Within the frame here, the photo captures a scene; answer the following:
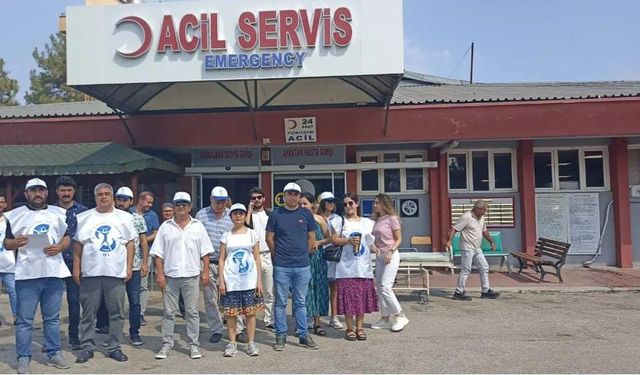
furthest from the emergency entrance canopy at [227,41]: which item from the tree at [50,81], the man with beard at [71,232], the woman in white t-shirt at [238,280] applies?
the tree at [50,81]

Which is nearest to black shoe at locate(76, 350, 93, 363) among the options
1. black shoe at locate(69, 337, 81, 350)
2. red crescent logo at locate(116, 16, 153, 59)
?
black shoe at locate(69, 337, 81, 350)

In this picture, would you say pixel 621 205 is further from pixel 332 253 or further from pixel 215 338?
pixel 215 338

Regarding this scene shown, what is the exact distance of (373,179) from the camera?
42.1ft

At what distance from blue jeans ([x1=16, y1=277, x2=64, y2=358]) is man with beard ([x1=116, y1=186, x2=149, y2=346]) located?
3.24 ft

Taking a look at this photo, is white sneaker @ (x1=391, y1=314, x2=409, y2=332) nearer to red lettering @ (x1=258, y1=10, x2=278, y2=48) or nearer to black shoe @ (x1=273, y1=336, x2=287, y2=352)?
black shoe @ (x1=273, y1=336, x2=287, y2=352)

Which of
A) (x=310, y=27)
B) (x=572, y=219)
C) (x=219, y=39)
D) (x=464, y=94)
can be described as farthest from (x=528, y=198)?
(x=219, y=39)

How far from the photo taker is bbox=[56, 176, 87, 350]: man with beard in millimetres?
5534

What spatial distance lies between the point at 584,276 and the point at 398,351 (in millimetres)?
6871

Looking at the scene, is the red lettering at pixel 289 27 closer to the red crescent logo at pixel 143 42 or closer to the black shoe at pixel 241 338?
the red crescent logo at pixel 143 42

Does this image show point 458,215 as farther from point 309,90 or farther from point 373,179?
point 309,90

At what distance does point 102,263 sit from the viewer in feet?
17.9

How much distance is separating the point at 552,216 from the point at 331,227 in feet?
26.1

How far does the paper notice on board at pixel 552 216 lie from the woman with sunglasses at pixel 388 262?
702cm

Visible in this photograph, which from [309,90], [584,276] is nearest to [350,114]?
[309,90]
